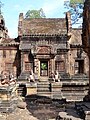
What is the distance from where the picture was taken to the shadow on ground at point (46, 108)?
12211mm

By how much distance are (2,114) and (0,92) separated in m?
1.35

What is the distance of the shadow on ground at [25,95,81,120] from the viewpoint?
40.1ft

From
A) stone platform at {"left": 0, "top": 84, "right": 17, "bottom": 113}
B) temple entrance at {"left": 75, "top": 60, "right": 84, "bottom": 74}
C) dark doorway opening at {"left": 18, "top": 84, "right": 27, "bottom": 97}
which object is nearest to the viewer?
stone platform at {"left": 0, "top": 84, "right": 17, "bottom": 113}

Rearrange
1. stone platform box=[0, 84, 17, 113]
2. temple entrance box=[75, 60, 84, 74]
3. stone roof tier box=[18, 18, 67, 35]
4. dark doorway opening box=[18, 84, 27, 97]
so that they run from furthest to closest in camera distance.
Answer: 1. temple entrance box=[75, 60, 84, 74]
2. stone roof tier box=[18, 18, 67, 35]
3. dark doorway opening box=[18, 84, 27, 97]
4. stone platform box=[0, 84, 17, 113]

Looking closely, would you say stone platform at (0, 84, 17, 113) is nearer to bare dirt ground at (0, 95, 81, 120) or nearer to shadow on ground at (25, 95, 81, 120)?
bare dirt ground at (0, 95, 81, 120)

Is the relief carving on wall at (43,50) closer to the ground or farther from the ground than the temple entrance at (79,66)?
farther from the ground

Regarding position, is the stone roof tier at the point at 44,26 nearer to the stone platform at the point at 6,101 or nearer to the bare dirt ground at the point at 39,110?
the bare dirt ground at the point at 39,110

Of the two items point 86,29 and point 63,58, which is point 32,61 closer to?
point 63,58

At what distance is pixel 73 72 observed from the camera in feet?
103

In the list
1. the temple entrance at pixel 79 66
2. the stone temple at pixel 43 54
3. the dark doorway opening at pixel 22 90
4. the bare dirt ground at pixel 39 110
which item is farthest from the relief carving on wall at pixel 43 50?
the bare dirt ground at pixel 39 110

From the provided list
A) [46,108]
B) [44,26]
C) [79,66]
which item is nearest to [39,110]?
[46,108]

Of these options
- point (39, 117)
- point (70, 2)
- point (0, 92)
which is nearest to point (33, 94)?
point (0, 92)

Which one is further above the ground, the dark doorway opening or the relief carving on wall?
the relief carving on wall

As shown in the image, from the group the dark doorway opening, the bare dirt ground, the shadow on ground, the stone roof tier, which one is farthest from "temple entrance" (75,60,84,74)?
the bare dirt ground
